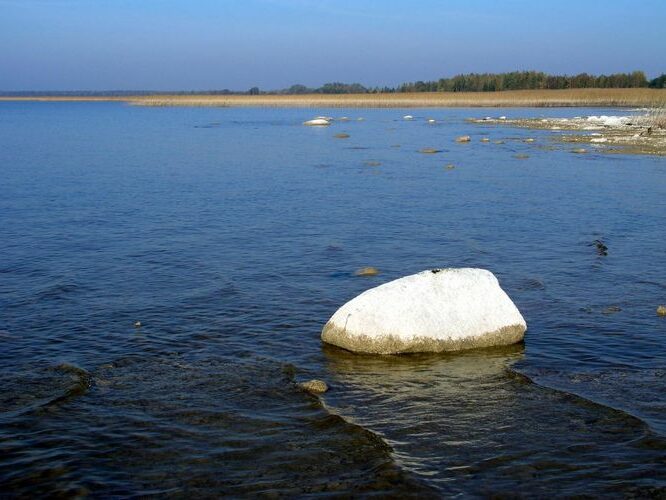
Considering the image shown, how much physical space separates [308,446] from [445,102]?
114m

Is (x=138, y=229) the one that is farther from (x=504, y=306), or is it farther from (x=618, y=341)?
(x=618, y=341)

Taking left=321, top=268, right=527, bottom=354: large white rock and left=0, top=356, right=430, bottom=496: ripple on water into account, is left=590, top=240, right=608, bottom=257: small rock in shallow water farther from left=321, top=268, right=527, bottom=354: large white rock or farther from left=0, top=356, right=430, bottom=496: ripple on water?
left=0, top=356, right=430, bottom=496: ripple on water

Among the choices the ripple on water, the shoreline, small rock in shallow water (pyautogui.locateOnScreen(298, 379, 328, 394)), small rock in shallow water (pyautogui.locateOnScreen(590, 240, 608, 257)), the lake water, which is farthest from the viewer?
the shoreline

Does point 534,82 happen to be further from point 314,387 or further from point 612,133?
point 314,387

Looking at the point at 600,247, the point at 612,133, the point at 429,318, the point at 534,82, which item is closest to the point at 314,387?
the point at 429,318

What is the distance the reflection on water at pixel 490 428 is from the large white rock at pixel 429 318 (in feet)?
0.98

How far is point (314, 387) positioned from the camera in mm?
10062

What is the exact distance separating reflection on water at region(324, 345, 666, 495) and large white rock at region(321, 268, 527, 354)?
297 millimetres

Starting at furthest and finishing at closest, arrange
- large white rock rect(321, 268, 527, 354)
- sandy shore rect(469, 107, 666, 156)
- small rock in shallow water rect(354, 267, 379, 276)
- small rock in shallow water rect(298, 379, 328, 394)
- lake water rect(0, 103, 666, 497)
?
sandy shore rect(469, 107, 666, 156) → small rock in shallow water rect(354, 267, 379, 276) → large white rock rect(321, 268, 527, 354) → small rock in shallow water rect(298, 379, 328, 394) → lake water rect(0, 103, 666, 497)

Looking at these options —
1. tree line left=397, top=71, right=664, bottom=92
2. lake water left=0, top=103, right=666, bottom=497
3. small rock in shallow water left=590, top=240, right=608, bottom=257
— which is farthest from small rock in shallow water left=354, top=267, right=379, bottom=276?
tree line left=397, top=71, right=664, bottom=92

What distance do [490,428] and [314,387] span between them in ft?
8.47

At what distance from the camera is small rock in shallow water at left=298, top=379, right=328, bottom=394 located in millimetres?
10016

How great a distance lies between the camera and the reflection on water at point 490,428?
7.67 meters

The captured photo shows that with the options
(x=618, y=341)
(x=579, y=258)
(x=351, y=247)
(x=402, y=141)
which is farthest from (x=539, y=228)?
(x=402, y=141)
